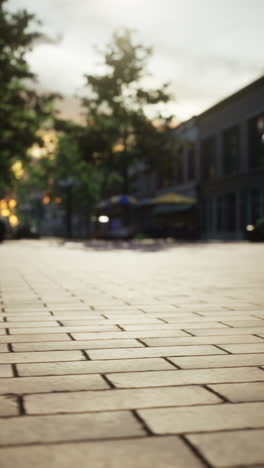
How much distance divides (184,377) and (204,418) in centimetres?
81

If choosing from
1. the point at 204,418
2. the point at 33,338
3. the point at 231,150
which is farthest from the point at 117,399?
the point at 231,150

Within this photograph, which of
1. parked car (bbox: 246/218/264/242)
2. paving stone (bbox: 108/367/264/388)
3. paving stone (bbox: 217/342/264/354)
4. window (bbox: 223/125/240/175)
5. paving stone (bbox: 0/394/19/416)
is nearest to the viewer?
paving stone (bbox: 0/394/19/416)

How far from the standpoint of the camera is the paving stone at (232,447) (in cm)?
230

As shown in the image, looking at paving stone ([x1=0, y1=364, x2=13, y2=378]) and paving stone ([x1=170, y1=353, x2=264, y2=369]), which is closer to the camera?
paving stone ([x1=0, y1=364, x2=13, y2=378])

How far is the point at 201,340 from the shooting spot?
16.0 ft

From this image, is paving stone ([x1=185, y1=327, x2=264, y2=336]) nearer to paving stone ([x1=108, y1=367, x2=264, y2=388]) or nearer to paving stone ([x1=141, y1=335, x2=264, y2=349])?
paving stone ([x1=141, y1=335, x2=264, y2=349])

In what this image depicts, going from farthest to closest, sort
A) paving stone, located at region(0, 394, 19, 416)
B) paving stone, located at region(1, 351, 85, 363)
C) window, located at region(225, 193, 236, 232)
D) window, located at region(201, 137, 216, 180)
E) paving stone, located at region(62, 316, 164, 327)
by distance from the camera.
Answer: window, located at region(201, 137, 216, 180), window, located at region(225, 193, 236, 232), paving stone, located at region(62, 316, 164, 327), paving stone, located at region(1, 351, 85, 363), paving stone, located at region(0, 394, 19, 416)

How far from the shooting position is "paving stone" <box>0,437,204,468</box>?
226 centimetres

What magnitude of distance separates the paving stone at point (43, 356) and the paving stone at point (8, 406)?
0.92 m

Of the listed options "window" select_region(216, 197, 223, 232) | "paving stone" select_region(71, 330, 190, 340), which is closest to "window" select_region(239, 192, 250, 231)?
"window" select_region(216, 197, 223, 232)

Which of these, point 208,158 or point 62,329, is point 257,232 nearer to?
point 208,158

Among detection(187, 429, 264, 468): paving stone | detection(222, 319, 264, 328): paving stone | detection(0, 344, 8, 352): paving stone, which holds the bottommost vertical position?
detection(222, 319, 264, 328): paving stone

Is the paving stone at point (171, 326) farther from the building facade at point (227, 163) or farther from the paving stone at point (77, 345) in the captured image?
the building facade at point (227, 163)

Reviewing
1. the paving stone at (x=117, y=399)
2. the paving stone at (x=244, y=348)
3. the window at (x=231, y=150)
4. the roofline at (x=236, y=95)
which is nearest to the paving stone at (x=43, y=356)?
the paving stone at (x=117, y=399)
